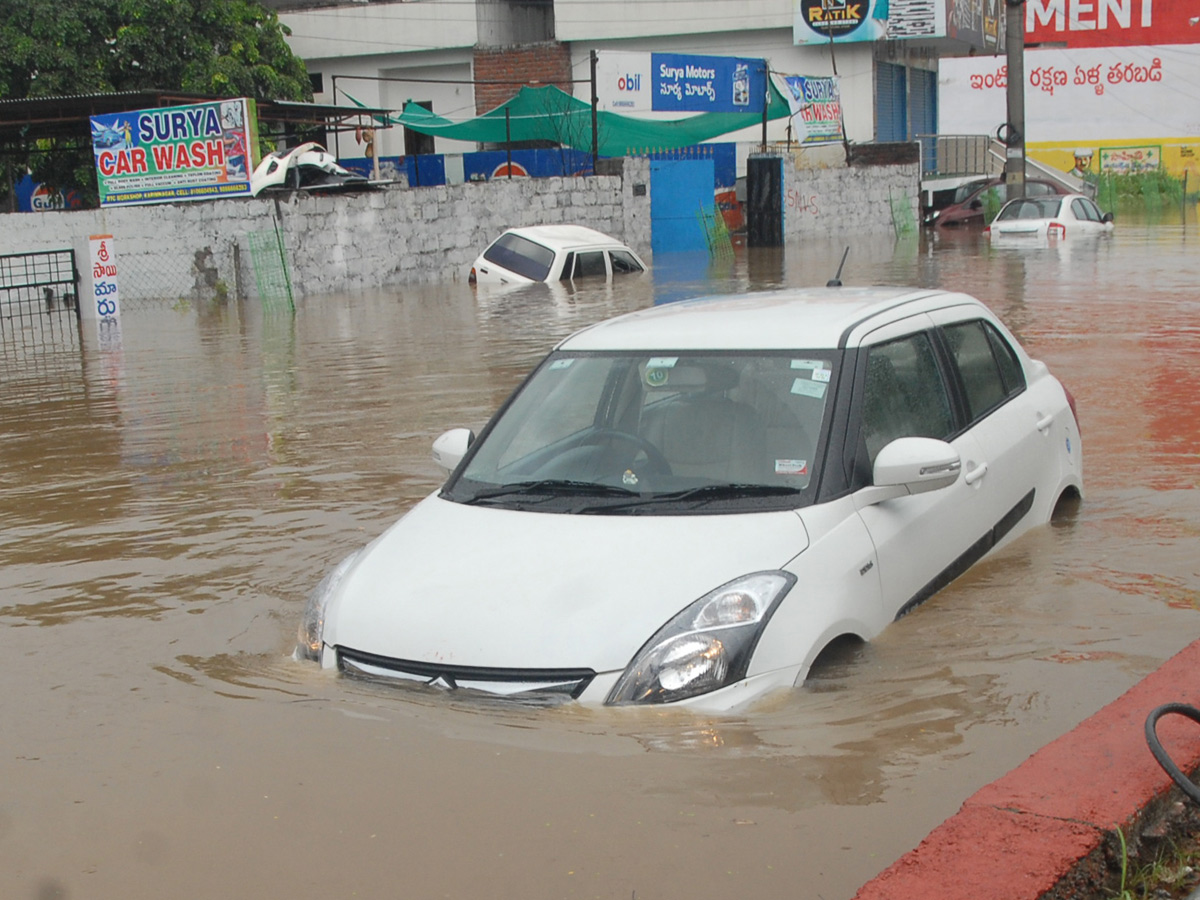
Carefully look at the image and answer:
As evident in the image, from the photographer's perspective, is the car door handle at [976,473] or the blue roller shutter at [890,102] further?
the blue roller shutter at [890,102]

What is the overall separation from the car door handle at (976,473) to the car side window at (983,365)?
0.23 metres

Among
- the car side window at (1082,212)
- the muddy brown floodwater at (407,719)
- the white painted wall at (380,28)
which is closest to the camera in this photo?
the muddy brown floodwater at (407,719)

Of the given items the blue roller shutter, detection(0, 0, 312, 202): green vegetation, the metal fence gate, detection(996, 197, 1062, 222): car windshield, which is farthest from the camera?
the blue roller shutter

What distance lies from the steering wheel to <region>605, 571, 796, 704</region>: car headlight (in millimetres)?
813

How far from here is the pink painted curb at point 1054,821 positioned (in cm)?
302

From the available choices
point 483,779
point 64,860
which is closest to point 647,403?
point 483,779

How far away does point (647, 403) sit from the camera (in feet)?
17.1

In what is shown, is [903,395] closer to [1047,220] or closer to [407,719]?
[407,719]

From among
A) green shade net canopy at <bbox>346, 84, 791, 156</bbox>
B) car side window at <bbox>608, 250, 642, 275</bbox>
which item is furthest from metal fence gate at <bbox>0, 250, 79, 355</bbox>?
green shade net canopy at <bbox>346, 84, 791, 156</bbox>

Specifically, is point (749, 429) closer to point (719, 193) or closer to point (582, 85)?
point (719, 193)

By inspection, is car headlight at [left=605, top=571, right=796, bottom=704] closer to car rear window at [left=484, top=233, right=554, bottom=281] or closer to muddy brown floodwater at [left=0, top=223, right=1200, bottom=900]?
muddy brown floodwater at [left=0, top=223, right=1200, bottom=900]

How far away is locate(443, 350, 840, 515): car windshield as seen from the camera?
4.80 meters

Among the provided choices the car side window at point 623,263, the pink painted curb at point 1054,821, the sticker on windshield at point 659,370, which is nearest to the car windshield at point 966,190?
the car side window at point 623,263

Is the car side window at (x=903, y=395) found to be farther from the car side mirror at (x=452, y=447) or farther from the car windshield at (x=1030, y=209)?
the car windshield at (x=1030, y=209)
